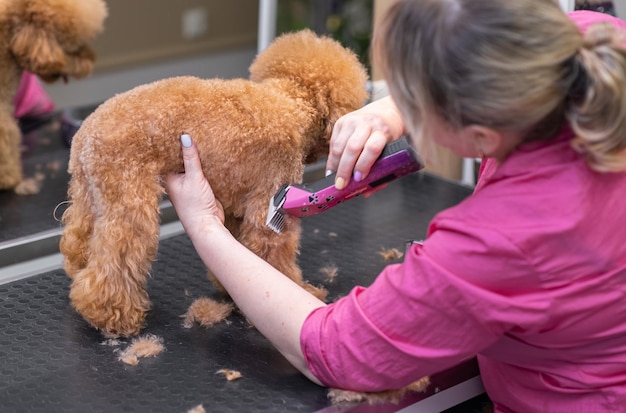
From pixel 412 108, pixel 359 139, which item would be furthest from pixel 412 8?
pixel 359 139

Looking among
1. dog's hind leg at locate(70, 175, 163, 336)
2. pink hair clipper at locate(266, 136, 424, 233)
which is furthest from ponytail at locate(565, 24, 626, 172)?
dog's hind leg at locate(70, 175, 163, 336)

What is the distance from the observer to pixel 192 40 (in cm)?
335

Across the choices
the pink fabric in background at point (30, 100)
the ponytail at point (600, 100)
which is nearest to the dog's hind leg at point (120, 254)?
the ponytail at point (600, 100)

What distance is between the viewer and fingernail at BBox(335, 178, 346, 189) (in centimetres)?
103

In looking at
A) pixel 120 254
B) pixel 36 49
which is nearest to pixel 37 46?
pixel 36 49

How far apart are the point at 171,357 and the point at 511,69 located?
24.4 inches

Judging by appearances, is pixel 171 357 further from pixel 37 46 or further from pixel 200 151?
pixel 37 46

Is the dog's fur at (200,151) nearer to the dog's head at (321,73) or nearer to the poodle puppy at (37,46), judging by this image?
the dog's head at (321,73)

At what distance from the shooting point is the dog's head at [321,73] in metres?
1.11

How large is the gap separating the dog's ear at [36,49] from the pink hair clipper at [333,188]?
2.73 feet

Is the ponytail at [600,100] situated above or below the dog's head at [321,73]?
above

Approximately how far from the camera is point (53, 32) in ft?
5.58

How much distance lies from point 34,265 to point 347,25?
184cm

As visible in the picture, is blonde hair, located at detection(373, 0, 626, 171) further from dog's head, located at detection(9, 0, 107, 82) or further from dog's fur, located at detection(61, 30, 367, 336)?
dog's head, located at detection(9, 0, 107, 82)
